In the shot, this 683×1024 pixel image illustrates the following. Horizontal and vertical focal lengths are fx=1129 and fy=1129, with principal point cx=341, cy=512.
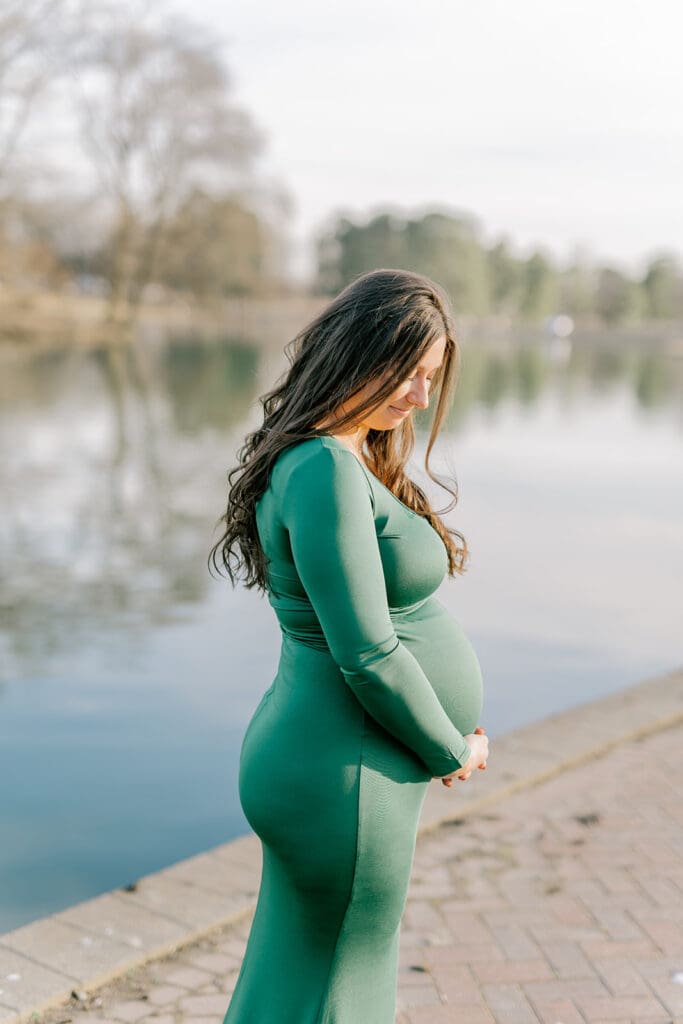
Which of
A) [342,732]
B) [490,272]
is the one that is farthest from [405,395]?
[490,272]

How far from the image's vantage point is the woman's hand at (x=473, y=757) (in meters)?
1.99

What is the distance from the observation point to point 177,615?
7676 mm

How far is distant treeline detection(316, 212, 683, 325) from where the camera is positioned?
9400 cm

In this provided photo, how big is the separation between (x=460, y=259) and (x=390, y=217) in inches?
273

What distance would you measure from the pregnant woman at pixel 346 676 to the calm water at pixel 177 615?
658mm

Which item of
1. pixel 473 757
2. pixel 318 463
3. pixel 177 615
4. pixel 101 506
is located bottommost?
pixel 177 615

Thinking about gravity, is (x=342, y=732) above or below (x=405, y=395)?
below

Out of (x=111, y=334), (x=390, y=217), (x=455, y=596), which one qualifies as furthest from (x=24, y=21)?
(x=390, y=217)

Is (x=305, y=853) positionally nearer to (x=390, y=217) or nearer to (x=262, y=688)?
(x=262, y=688)

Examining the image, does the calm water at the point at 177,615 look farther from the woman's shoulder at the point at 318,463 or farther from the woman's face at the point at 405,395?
the woman's shoulder at the point at 318,463

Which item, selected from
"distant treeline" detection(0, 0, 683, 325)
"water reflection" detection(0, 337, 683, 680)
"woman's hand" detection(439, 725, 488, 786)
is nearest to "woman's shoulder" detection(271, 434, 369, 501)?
"woman's hand" detection(439, 725, 488, 786)

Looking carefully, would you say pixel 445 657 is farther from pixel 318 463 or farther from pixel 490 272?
pixel 490 272

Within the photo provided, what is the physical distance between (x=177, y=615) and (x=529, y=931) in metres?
4.62

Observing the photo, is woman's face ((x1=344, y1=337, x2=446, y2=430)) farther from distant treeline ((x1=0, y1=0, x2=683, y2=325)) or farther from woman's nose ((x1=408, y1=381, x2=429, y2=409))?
distant treeline ((x1=0, y1=0, x2=683, y2=325))
